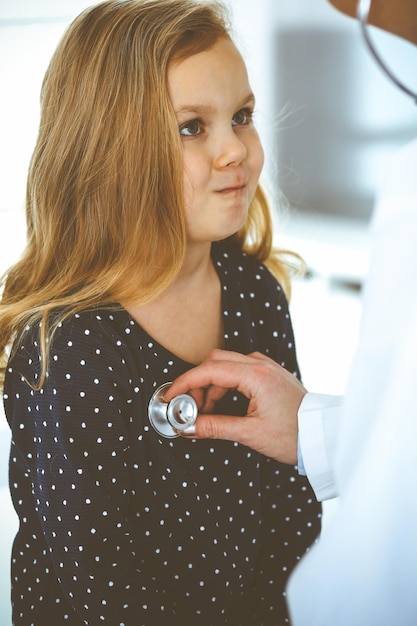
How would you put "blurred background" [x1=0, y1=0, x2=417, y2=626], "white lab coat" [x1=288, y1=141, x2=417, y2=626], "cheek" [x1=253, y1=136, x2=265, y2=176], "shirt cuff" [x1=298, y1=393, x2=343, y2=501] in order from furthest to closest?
"blurred background" [x1=0, y1=0, x2=417, y2=626] < "cheek" [x1=253, y1=136, x2=265, y2=176] < "shirt cuff" [x1=298, y1=393, x2=343, y2=501] < "white lab coat" [x1=288, y1=141, x2=417, y2=626]

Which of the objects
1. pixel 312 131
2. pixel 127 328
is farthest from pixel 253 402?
pixel 312 131

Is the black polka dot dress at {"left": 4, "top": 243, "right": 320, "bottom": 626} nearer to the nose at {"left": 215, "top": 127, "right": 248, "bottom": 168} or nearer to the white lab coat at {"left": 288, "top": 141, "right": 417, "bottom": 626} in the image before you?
the nose at {"left": 215, "top": 127, "right": 248, "bottom": 168}

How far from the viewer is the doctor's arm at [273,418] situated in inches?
36.6

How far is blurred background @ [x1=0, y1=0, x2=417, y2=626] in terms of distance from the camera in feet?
4.90

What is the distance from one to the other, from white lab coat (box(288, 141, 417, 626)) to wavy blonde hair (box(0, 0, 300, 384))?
440 mm

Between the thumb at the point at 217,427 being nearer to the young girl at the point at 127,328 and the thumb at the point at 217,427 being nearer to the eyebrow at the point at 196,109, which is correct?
the young girl at the point at 127,328

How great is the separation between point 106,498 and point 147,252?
0.33m

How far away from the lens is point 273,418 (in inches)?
38.0

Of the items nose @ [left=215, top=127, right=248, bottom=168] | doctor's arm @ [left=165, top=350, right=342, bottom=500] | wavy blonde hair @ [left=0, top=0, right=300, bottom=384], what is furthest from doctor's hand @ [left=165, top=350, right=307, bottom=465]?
nose @ [left=215, top=127, right=248, bottom=168]

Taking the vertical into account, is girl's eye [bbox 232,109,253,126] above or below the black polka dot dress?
above

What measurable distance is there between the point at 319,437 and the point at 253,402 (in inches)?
3.8

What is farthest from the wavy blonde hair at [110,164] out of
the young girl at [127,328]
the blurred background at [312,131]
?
the blurred background at [312,131]

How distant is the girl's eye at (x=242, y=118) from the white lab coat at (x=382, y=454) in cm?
49

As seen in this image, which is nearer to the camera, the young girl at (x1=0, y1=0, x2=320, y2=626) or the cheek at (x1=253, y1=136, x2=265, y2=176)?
the young girl at (x1=0, y1=0, x2=320, y2=626)
